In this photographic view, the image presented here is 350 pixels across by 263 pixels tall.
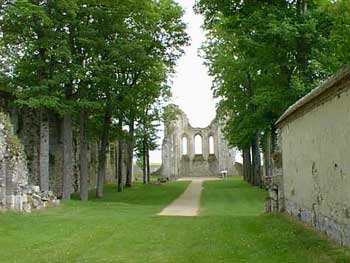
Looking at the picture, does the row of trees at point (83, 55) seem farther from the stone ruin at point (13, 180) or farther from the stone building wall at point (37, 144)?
the stone ruin at point (13, 180)

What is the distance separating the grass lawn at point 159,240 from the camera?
9.77 meters

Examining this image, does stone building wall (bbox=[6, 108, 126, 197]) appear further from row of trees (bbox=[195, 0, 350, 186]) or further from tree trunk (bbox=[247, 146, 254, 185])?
tree trunk (bbox=[247, 146, 254, 185])

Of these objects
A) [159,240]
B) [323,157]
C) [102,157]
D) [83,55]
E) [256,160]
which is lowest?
[159,240]

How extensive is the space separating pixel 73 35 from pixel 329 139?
18.2m

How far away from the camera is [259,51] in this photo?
70.8 ft

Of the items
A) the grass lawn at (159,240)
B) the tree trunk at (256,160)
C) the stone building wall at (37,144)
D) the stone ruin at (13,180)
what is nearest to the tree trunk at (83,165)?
the stone building wall at (37,144)

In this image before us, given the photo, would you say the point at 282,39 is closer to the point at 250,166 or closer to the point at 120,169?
the point at 120,169

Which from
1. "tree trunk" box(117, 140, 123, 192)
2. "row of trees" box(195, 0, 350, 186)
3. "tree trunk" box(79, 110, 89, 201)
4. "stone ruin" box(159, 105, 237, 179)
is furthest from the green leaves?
"stone ruin" box(159, 105, 237, 179)

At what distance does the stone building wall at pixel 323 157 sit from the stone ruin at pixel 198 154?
53624 mm

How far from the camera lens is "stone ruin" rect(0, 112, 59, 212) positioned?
63.9 feet

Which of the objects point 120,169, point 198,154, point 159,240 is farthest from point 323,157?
point 198,154

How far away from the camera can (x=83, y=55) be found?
27453 mm

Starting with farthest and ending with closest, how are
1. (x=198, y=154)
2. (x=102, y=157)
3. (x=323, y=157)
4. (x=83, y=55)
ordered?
(x=198, y=154) < (x=102, y=157) < (x=83, y=55) < (x=323, y=157)

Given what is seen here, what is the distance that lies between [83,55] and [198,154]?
4951 cm
